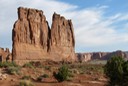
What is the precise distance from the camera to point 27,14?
91.7 metres

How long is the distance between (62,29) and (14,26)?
55.8 feet

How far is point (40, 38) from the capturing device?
9450 cm

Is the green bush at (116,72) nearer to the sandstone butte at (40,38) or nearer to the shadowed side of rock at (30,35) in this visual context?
the sandstone butte at (40,38)

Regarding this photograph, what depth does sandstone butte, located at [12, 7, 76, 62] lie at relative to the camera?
290 ft

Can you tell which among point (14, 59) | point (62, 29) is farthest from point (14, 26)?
point (62, 29)

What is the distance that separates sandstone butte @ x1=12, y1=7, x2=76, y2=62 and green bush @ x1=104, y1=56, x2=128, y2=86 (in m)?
58.5

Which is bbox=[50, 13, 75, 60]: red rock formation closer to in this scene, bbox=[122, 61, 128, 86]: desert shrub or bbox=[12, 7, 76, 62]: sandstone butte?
bbox=[12, 7, 76, 62]: sandstone butte

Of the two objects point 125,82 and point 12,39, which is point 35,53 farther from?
point 125,82

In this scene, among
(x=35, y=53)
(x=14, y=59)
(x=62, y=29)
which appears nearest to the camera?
(x=14, y=59)

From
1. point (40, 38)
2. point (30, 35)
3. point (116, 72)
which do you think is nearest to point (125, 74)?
point (116, 72)

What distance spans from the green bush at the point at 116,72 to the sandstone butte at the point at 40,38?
58.5 m

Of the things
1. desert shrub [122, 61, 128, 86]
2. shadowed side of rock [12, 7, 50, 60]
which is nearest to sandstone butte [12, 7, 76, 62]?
shadowed side of rock [12, 7, 50, 60]

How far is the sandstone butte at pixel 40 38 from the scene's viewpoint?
88250 millimetres

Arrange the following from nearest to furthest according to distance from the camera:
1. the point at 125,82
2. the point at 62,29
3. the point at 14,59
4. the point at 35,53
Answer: the point at 125,82 < the point at 14,59 < the point at 35,53 < the point at 62,29
